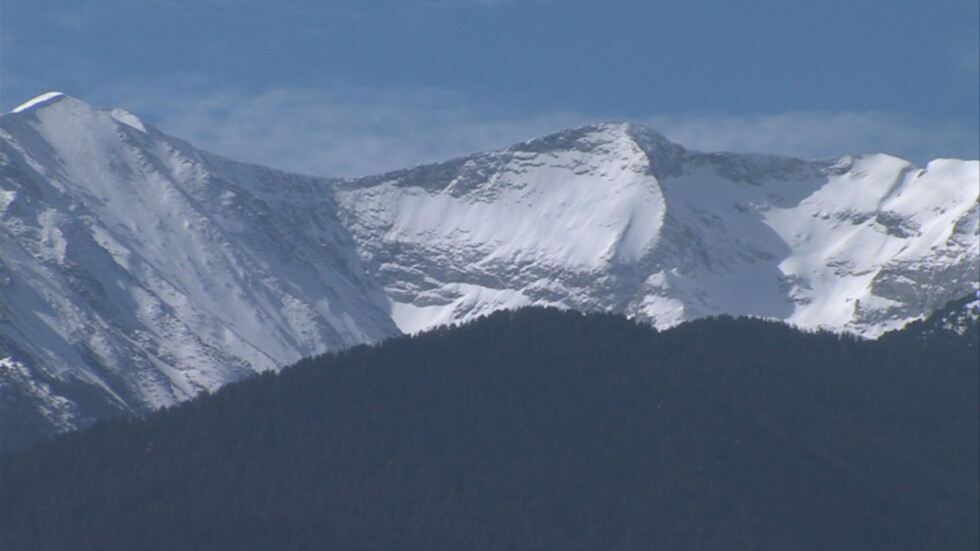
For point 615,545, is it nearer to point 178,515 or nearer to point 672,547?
point 672,547

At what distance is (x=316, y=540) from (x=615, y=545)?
24454 millimetres

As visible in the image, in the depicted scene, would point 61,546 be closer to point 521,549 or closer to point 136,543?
point 136,543

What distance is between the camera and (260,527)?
19538cm

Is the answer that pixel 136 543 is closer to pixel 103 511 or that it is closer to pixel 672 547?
pixel 103 511

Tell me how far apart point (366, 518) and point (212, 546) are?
13160mm

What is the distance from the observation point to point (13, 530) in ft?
647

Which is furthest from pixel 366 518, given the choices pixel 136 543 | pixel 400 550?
pixel 136 543

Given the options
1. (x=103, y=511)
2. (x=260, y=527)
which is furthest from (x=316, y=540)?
(x=103, y=511)

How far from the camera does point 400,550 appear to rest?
7633 inches

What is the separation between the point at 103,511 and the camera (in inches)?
7844

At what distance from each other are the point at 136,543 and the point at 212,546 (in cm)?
606

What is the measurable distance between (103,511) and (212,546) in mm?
11766

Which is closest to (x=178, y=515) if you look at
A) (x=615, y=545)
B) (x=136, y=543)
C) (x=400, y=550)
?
(x=136, y=543)

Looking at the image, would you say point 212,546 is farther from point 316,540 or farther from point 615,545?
point 615,545
